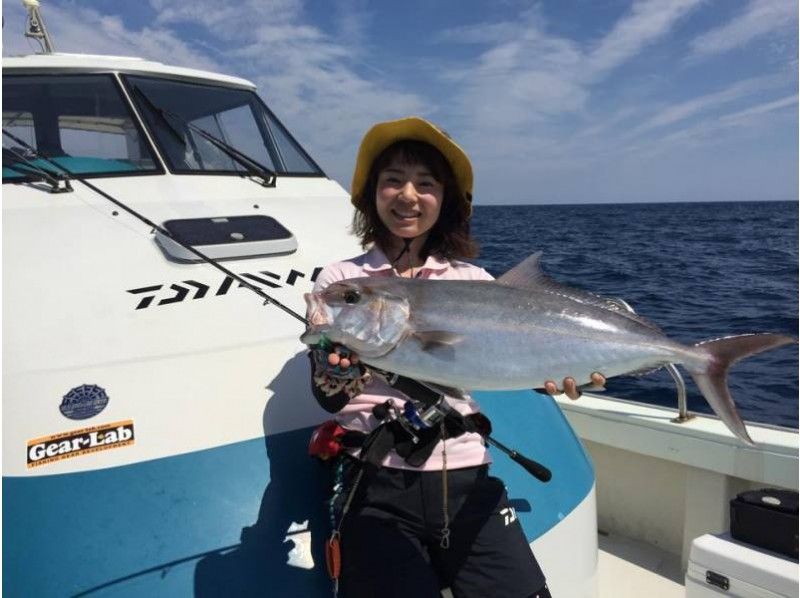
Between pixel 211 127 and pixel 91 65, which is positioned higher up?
pixel 91 65

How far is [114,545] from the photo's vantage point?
222 centimetres

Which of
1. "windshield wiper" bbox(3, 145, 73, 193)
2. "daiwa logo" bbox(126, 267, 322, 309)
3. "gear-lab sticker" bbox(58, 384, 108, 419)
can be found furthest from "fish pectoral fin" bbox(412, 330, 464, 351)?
"windshield wiper" bbox(3, 145, 73, 193)

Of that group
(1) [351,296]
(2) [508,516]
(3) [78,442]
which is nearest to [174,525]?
(3) [78,442]

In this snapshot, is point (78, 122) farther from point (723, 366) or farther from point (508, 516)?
point (723, 366)

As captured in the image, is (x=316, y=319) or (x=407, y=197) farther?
(x=407, y=197)

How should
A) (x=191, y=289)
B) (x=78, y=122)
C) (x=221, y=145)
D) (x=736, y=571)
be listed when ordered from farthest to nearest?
(x=221, y=145)
(x=78, y=122)
(x=736, y=571)
(x=191, y=289)

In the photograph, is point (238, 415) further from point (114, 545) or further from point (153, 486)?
point (114, 545)

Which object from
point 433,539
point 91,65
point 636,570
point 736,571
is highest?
point 91,65

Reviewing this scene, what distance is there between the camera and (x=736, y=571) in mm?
3236

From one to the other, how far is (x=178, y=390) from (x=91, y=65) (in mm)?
2929

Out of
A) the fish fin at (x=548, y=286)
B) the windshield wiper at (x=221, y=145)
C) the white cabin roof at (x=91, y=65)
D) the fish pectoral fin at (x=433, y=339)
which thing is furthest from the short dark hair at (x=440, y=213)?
the white cabin roof at (x=91, y=65)

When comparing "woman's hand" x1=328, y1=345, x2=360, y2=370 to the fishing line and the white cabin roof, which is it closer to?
the fishing line

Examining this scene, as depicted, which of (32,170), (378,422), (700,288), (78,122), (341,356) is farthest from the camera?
(700,288)

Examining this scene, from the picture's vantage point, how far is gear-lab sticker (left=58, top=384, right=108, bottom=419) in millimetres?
2396
